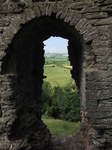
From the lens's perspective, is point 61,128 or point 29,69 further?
point 61,128

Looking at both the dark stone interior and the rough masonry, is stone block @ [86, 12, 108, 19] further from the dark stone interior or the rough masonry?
the dark stone interior

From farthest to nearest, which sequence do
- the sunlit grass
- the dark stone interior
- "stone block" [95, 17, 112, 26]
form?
the sunlit grass
the dark stone interior
"stone block" [95, 17, 112, 26]

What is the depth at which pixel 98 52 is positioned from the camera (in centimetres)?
383

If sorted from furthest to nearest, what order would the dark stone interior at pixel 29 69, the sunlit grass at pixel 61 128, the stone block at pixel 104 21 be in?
the sunlit grass at pixel 61 128 → the dark stone interior at pixel 29 69 → the stone block at pixel 104 21

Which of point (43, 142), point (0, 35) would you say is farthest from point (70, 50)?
point (43, 142)

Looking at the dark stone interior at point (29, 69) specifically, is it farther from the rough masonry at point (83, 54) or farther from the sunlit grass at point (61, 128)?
the sunlit grass at point (61, 128)

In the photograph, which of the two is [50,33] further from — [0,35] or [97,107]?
[97,107]

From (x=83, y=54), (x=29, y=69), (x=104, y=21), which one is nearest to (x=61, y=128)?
(x=29, y=69)

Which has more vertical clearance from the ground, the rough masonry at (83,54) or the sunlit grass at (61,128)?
the rough masonry at (83,54)

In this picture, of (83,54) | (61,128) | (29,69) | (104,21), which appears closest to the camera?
(104,21)

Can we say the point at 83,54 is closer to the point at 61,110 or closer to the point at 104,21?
the point at 104,21

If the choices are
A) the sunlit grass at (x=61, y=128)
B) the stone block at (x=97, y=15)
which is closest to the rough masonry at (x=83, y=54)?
the stone block at (x=97, y=15)

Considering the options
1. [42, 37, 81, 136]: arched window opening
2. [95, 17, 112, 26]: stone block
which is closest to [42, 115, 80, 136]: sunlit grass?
[42, 37, 81, 136]: arched window opening

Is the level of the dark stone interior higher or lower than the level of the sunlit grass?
higher
